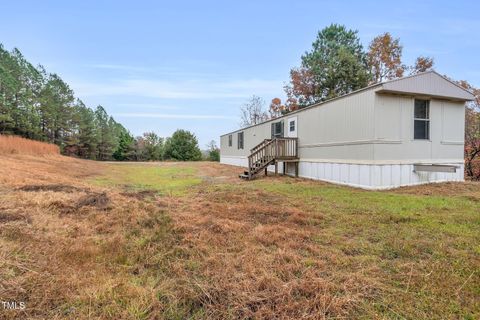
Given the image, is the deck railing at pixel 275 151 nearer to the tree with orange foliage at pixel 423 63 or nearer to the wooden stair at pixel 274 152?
the wooden stair at pixel 274 152

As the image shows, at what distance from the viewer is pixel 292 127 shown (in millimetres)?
12008

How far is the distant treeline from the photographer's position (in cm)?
2069

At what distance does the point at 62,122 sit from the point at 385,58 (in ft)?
107

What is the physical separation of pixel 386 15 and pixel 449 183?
8255mm

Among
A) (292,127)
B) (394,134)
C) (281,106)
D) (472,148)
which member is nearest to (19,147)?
(292,127)

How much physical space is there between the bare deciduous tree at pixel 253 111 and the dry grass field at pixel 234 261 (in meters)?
30.8

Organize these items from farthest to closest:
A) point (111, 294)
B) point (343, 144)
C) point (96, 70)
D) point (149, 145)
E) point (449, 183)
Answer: point (149, 145) < point (96, 70) < point (343, 144) < point (449, 183) < point (111, 294)

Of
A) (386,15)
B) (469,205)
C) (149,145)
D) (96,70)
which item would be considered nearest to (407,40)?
(386,15)

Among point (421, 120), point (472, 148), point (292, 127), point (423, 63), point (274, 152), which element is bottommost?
point (274, 152)

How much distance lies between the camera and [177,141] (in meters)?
32.3

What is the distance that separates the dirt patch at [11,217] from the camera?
11.4 ft

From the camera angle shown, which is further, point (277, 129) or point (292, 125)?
point (277, 129)

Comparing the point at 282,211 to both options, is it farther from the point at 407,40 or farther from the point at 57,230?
the point at 407,40

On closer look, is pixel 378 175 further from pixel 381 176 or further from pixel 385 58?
pixel 385 58
